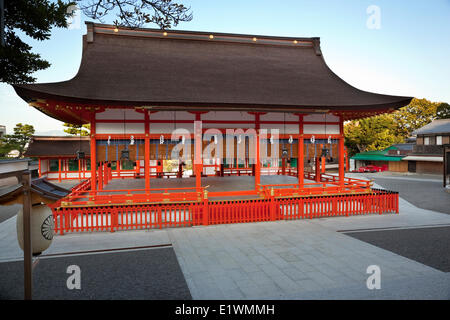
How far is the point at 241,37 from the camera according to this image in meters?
15.7

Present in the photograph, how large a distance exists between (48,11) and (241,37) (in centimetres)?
952

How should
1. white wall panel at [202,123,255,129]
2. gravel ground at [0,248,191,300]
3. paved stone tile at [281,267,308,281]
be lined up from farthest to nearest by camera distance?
white wall panel at [202,123,255,129], paved stone tile at [281,267,308,281], gravel ground at [0,248,191,300]

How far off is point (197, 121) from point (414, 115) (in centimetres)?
4806

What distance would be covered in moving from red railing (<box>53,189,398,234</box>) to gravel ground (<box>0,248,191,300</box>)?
8.03 feet

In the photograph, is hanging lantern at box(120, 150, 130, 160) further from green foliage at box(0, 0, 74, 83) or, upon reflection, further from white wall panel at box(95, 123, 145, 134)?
green foliage at box(0, 0, 74, 83)

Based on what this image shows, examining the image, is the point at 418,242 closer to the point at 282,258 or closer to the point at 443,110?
the point at 282,258

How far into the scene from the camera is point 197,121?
1161cm

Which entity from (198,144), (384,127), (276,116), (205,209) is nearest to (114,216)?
(205,209)

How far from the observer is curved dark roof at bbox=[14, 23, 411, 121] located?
34.7ft

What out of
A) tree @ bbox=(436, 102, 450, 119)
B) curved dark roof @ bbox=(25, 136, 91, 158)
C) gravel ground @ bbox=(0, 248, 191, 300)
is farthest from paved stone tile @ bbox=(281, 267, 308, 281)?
tree @ bbox=(436, 102, 450, 119)

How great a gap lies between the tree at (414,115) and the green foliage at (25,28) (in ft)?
165

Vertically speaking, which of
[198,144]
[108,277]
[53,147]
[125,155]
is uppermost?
[53,147]
